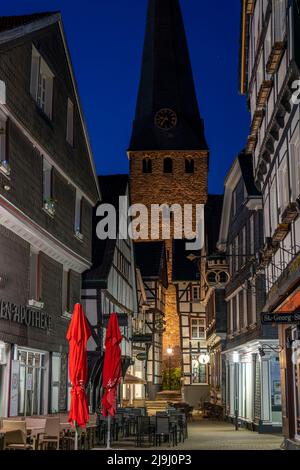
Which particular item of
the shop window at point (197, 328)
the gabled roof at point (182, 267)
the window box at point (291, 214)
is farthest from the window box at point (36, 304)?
the gabled roof at point (182, 267)

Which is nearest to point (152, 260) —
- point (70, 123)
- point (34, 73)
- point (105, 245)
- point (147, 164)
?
point (147, 164)

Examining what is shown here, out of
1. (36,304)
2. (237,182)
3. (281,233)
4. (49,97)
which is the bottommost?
(36,304)

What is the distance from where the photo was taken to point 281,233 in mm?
16500

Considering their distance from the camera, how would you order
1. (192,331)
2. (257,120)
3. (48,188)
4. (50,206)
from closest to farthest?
(257,120) → (50,206) → (48,188) → (192,331)

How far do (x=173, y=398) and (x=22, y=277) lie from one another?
32.4 m

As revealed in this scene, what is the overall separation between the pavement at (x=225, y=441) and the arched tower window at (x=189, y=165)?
1609 inches

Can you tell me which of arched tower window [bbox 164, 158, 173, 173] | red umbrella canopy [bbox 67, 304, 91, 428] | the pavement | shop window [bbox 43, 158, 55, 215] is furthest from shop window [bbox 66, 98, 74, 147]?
arched tower window [bbox 164, 158, 173, 173]

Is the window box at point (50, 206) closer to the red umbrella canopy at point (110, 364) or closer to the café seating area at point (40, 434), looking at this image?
the red umbrella canopy at point (110, 364)

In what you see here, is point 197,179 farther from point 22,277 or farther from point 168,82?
point 22,277

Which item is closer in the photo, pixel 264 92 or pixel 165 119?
pixel 264 92

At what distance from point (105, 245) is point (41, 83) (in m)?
9.62

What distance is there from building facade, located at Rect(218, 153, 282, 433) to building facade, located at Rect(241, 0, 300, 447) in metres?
3.10

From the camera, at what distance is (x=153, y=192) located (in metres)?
66.8

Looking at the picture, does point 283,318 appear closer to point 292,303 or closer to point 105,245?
point 292,303
